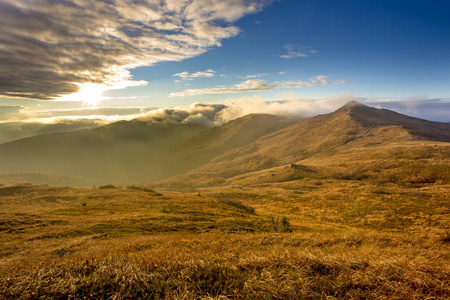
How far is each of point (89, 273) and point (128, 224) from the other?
17394 millimetres

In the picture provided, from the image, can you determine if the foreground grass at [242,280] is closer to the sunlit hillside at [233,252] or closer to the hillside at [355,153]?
the sunlit hillside at [233,252]

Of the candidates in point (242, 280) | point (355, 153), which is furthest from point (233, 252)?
point (355, 153)

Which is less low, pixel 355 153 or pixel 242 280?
pixel 242 280

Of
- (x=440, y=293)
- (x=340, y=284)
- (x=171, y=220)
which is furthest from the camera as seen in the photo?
(x=171, y=220)

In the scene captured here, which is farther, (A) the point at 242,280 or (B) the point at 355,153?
(B) the point at 355,153

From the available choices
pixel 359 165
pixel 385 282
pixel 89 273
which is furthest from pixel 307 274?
pixel 359 165

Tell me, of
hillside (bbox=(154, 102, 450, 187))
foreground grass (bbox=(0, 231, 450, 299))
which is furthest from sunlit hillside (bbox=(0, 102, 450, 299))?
hillside (bbox=(154, 102, 450, 187))

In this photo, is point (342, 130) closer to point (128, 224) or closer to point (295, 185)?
point (295, 185)

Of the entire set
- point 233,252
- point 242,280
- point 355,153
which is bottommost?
point 355,153

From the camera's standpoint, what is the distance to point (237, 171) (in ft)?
549

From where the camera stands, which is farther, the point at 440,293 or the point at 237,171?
the point at 237,171

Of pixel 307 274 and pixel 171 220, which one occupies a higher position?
pixel 307 274

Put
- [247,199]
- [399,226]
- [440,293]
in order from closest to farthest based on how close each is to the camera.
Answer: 1. [440,293]
2. [399,226]
3. [247,199]

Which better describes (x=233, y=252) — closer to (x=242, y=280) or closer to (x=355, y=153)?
(x=242, y=280)
